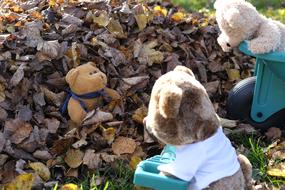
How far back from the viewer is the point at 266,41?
359 centimetres

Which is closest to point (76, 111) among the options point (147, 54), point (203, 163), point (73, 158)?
point (73, 158)

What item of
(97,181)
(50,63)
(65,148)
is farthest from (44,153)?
(50,63)

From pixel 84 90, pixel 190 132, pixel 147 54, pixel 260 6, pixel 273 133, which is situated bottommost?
pixel 260 6

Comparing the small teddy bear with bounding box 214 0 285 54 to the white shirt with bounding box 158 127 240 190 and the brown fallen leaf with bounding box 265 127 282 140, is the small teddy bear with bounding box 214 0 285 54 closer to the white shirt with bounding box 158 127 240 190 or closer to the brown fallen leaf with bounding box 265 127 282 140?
the brown fallen leaf with bounding box 265 127 282 140

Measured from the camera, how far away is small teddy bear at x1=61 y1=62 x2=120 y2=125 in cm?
352

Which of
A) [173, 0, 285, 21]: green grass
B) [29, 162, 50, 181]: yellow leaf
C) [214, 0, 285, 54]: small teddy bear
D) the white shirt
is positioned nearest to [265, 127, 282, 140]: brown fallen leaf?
[214, 0, 285, 54]: small teddy bear

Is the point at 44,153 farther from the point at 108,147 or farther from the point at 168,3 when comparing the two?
the point at 168,3

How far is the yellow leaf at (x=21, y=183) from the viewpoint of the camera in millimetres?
3100

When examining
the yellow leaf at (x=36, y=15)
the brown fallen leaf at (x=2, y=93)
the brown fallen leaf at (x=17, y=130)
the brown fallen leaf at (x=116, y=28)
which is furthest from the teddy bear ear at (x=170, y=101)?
the yellow leaf at (x=36, y=15)

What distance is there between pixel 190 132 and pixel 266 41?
1.30m

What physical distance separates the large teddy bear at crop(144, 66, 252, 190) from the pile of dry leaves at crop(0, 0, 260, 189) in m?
0.83

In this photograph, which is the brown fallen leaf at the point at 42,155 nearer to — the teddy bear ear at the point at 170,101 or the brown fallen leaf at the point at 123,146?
the brown fallen leaf at the point at 123,146

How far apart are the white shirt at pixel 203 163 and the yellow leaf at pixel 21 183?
82 cm

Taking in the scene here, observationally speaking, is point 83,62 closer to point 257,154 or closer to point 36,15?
point 36,15
